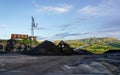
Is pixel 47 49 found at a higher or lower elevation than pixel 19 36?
lower

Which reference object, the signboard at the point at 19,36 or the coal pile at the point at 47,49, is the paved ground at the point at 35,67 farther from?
the signboard at the point at 19,36

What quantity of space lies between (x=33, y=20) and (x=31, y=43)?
12.5 meters

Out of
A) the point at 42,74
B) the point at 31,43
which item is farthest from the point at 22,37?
the point at 42,74

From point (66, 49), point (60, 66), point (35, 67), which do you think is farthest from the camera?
point (66, 49)

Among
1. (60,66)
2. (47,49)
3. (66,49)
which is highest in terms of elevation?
(47,49)

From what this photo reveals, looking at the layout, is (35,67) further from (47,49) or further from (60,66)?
(47,49)

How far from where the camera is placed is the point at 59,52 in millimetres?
105688

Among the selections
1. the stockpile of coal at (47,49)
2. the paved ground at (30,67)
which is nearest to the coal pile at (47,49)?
the stockpile of coal at (47,49)

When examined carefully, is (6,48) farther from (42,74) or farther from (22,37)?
(42,74)

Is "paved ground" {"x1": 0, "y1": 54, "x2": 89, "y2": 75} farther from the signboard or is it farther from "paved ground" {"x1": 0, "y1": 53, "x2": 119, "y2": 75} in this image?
the signboard

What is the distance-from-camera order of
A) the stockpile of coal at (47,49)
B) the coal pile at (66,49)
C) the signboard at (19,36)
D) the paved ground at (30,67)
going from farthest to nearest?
the signboard at (19,36) → the stockpile of coal at (47,49) → the coal pile at (66,49) → the paved ground at (30,67)

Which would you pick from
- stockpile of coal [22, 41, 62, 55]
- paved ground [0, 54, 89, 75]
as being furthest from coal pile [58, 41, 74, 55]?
paved ground [0, 54, 89, 75]

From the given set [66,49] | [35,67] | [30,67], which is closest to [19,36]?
[66,49]

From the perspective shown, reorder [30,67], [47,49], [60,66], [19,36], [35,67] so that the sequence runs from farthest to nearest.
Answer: [19,36] < [47,49] < [60,66] < [35,67] < [30,67]
